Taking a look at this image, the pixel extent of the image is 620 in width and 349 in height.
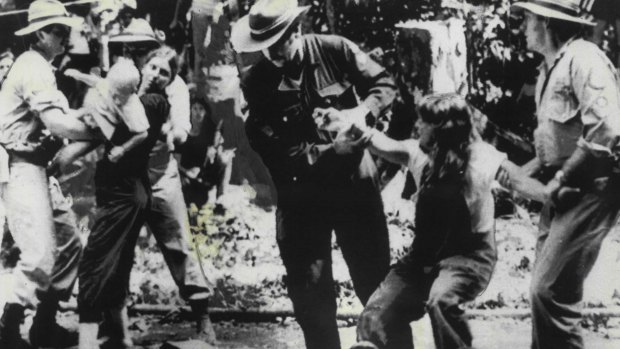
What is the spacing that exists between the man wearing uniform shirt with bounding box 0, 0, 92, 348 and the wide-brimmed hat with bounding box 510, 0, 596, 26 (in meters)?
3.01

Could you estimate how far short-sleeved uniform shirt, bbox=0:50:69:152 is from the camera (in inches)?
217

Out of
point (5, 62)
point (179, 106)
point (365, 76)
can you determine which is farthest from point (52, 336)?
point (365, 76)

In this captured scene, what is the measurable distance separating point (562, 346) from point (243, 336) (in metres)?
1.97

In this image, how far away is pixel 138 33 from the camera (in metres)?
5.38

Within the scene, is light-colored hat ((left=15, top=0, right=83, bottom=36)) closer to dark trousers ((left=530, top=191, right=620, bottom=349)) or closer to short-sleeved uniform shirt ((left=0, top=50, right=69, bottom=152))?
short-sleeved uniform shirt ((left=0, top=50, right=69, bottom=152))

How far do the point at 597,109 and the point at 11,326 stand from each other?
159 inches

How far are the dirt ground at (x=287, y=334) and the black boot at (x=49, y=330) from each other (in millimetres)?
69

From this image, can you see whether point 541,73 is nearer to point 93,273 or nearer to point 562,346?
point 562,346

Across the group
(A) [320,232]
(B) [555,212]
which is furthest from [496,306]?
(A) [320,232]

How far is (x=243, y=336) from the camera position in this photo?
536 cm

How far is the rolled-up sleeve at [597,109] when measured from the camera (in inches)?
183

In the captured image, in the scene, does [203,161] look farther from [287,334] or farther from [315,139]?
[287,334]

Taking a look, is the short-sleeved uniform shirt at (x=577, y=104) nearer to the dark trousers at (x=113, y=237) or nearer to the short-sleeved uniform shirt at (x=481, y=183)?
the short-sleeved uniform shirt at (x=481, y=183)

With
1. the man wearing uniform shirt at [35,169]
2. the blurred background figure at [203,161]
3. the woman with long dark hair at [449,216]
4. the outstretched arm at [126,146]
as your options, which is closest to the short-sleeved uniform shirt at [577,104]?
the woman with long dark hair at [449,216]
